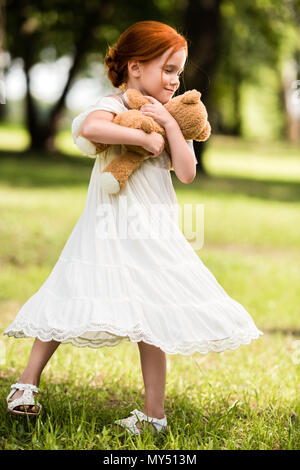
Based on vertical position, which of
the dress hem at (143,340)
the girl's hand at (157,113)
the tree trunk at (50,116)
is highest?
the tree trunk at (50,116)

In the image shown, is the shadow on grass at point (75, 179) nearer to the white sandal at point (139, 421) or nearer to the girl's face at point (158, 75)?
the girl's face at point (158, 75)

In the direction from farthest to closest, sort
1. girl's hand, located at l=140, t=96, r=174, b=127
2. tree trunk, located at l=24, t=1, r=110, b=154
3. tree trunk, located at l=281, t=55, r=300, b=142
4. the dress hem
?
1. tree trunk, located at l=281, t=55, r=300, b=142
2. tree trunk, located at l=24, t=1, r=110, b=154
3. girl's hand, located at l=140, t=96, r=174, b=127
4. the dress hem

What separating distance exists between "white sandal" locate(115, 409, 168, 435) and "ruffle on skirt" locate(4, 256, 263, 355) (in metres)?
0.36

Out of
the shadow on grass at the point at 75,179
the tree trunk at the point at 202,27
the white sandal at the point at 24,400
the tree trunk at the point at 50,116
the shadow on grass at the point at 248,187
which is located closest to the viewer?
the white sandal at the point at 24,400

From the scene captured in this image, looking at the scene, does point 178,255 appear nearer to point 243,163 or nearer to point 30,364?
point 30,364

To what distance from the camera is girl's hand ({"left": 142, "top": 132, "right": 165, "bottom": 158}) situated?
2754 millimetres

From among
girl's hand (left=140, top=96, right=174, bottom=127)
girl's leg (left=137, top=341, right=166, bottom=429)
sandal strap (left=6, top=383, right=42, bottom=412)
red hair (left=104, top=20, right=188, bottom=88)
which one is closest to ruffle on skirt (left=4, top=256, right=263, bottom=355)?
girl's leg (left=137, top=341, right=166, bottom=429)

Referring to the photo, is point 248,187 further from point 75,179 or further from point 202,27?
point 75,179

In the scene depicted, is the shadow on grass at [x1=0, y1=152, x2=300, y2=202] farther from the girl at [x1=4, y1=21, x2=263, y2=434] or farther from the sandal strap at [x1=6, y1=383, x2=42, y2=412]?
the sandal strap at [x1=6, y1=383, x2=42, y2=412]

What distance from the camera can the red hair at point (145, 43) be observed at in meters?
2.86

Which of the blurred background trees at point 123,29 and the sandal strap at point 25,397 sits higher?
the blurred background trees at point 123,29

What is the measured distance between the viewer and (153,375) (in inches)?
112

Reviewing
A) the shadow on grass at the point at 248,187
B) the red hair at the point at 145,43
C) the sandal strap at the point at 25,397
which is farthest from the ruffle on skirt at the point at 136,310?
the shadow on grass at the point at 248,187

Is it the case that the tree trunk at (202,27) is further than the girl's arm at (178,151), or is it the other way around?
the tree trunk at (202,27)
